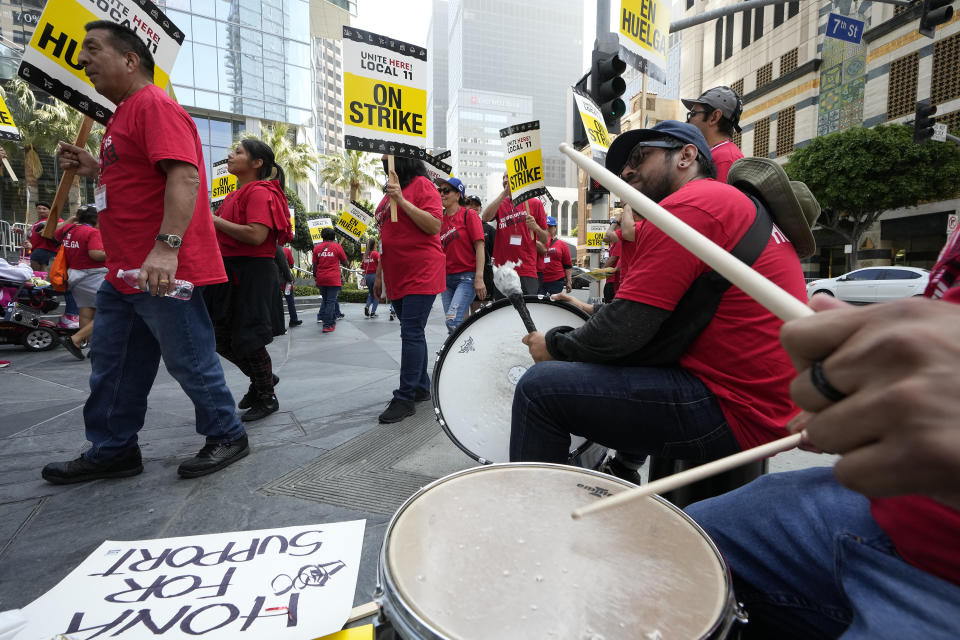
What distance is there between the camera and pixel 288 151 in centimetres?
2733

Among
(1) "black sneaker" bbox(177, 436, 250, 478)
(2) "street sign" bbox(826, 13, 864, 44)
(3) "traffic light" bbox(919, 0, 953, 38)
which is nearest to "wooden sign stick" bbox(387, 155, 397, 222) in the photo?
(1) "black sneaker" bbox(177, 436, 250, 478)

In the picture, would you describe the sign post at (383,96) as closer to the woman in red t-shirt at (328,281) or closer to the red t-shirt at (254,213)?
the red t-shirt at (254,213)

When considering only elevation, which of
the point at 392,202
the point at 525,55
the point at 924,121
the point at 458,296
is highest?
the point at 525,55

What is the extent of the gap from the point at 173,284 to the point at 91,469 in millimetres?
1092

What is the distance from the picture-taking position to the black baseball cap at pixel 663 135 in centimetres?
175

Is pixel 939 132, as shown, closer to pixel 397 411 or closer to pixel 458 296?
pixel 458 296

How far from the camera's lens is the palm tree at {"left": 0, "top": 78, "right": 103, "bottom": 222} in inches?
812

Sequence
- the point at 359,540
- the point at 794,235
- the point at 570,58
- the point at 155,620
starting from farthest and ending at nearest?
the point at 570,58 < the point at 794,235 < the point at 359,540 < the point at 155,620

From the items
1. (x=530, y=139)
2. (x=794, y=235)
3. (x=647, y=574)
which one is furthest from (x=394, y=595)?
(x=530, y=139)

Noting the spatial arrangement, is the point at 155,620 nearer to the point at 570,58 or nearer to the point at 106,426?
the point at 106,426

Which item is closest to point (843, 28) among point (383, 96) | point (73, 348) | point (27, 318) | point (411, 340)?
point (383, 96)

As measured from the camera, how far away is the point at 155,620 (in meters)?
1.05

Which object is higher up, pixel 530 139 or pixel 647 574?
pixel 530 139

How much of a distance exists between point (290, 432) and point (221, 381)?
754 millimetres
